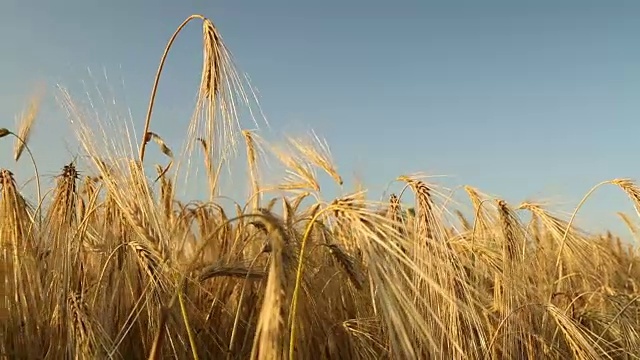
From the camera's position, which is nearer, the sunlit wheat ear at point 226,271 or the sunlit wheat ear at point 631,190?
the sunlit wheat ear at point 226,271

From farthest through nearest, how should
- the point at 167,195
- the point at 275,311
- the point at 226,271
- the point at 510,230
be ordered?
the point at 167,195, the point at 510,230, the point at 226,271, the point at 275,311

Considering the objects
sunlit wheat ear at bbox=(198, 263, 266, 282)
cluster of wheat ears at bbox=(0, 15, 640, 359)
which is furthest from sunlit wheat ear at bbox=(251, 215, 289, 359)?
sunlit wheat ear at bbox=(198, 263, 266, 282)

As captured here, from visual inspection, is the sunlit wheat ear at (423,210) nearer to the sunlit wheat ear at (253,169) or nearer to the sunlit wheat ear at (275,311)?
the sunlit wheat ear at (275,311)

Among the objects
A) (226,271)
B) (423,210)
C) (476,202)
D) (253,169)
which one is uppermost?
(253,169)

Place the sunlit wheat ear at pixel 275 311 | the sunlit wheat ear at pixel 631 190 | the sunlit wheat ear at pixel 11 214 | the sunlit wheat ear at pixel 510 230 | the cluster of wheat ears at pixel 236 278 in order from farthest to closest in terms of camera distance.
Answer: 1. the sunlit wheat ear at pixel 631 190
2. the sunlit wheat ear at pixel 510 230
3. the sunlit wheat ear at pixel 11 214
4. the cluster of wheat ears at pixel 236 278
5. the sunlit wheat ear at pixel 275 311

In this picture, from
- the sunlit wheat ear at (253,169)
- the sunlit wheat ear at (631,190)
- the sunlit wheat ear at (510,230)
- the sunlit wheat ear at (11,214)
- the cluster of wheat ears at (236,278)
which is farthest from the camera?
the sunlit wheat ear at (253,169)

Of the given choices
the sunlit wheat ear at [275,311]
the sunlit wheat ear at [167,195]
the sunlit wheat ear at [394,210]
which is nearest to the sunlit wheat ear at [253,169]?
the sunlit wheat ear at [167,195]

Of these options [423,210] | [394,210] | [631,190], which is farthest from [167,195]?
[631,190]

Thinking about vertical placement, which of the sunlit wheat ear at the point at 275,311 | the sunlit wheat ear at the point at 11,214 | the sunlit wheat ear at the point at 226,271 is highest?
the sunlit wheat ear at the point at 11,214

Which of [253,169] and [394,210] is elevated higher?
[253,169]

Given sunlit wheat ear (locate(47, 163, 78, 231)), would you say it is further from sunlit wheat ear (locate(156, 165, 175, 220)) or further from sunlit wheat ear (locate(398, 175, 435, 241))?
sunlit wheat ear (locate(398, 175, 435, 241))

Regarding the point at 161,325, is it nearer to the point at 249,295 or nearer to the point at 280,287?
the point at 280,287

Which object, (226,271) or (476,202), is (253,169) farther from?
(226,271)

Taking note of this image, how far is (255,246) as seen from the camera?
9.69ft
